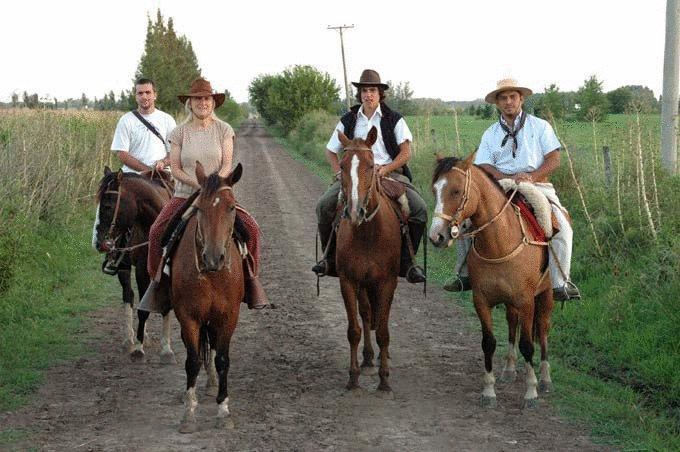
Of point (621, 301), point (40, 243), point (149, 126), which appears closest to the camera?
point (621, 301)

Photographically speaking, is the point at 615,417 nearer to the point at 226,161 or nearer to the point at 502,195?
the point at 502,195

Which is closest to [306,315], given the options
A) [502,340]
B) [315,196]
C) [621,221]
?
[502,340]

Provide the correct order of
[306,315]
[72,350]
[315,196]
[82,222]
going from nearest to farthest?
[72,350]
[306,315]
[82,222]
[315,196]

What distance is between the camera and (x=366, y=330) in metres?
7.63

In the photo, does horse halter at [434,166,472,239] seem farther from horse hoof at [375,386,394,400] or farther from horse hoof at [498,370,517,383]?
horse hoof at [498,370,517,383]

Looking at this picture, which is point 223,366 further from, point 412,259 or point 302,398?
point 412,259

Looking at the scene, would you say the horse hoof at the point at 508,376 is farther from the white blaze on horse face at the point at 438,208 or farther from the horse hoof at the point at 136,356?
the horse hoof at the point at 136,356

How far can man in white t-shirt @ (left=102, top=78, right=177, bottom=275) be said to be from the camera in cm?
886

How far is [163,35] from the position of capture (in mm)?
45312

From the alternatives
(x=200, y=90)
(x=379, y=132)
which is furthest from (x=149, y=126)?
(x=379, y=132)

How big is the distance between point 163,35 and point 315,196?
87.4 feet

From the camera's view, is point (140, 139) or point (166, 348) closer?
point (166, 348)

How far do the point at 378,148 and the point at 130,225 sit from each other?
2.58 metres

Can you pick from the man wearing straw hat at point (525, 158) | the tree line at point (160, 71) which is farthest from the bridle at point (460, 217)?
the tree line at point (160, 71)
